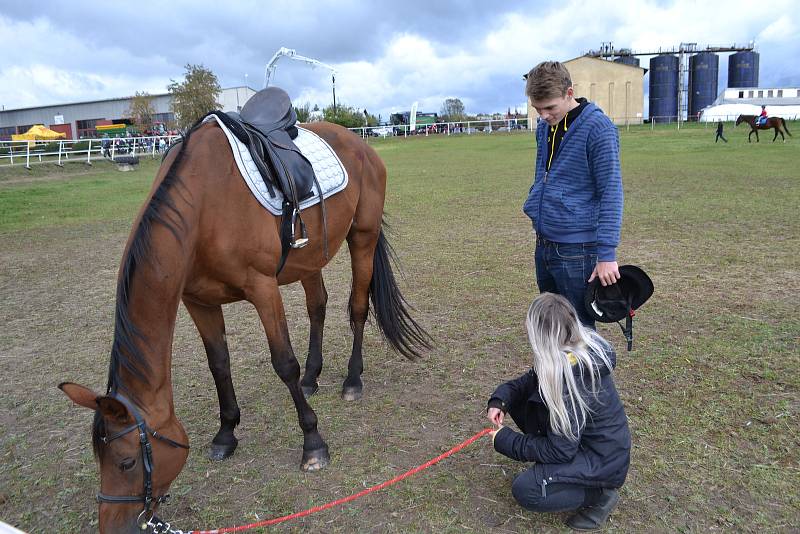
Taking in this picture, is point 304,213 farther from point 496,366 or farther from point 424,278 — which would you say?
point 424,278

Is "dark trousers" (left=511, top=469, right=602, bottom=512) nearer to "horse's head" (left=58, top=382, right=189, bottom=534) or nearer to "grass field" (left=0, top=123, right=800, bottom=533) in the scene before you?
"grass field" (left=0, top=123, right=800, bottom=533)

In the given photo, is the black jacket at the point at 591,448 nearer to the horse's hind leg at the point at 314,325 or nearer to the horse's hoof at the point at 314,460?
the horse's hoof at the point at 314,460

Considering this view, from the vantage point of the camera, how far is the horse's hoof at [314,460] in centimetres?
300

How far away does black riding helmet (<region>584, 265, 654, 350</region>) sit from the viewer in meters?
2.69

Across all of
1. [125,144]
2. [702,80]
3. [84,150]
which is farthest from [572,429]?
[702,80]

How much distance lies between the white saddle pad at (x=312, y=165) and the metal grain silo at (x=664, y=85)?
72240 mm

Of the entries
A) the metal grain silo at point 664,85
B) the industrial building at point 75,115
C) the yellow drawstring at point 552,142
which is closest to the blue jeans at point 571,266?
the yellow drawstring at point 552,142

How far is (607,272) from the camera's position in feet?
8.58

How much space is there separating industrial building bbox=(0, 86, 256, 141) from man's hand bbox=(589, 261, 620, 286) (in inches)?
2624

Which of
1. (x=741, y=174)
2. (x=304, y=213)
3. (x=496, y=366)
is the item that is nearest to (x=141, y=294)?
(x=304, y=213)

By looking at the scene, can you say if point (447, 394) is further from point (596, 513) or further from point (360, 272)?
point (596, 513)

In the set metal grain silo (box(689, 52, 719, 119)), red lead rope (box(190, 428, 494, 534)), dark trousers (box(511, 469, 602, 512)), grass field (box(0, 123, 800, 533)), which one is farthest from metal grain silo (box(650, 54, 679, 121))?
dark trousers (box(511, 469, 602, 512))

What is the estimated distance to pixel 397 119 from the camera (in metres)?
67.3

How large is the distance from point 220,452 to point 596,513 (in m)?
2.02
